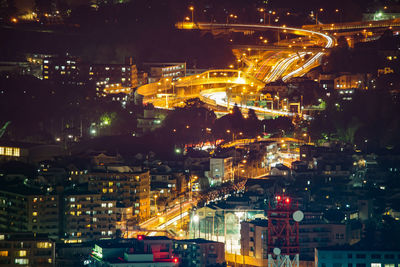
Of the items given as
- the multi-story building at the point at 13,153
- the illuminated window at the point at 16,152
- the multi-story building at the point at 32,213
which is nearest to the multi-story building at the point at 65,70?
the multi-story building at the point at 13,153

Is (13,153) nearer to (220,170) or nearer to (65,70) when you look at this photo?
(220,170)

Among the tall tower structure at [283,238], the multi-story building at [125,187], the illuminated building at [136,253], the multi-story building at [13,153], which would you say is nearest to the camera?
the illuminated building at [136,253]

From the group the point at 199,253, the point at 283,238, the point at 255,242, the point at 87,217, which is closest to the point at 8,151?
the point at 87,217

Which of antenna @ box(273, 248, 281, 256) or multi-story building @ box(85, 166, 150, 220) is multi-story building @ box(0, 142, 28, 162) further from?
antenna @ box(273, 248, 281, 256)

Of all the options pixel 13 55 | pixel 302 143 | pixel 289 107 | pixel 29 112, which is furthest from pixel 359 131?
pixel 13 55

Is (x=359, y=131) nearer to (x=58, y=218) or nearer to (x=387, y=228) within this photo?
(x=387, y=228)

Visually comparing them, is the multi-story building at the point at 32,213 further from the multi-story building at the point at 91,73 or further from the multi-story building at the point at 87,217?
the multi-story building at the point at 91,73
